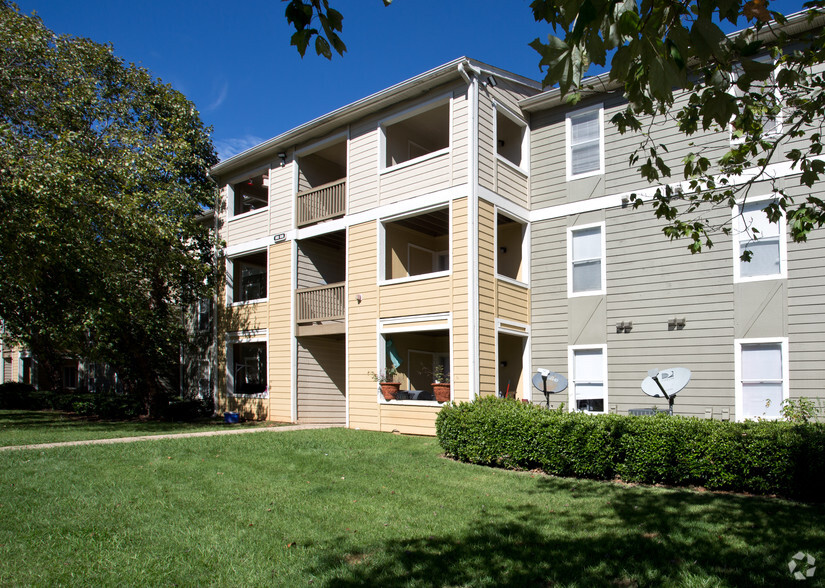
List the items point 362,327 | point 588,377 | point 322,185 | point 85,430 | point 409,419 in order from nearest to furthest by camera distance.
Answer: point 588,377 → point 409,419 → point 85,430 → point 362,327 → point 322,185

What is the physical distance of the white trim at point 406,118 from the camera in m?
14.5

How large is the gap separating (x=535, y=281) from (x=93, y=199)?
1136 cm

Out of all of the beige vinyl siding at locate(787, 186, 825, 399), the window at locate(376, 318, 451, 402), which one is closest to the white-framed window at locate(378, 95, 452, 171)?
the window at locate(376, 318, 451, 402)

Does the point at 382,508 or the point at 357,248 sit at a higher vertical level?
the point at 357,248

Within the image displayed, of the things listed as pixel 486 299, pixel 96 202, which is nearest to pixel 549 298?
pixel 486 299

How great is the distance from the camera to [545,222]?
15367 mm

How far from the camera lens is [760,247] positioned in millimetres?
12328

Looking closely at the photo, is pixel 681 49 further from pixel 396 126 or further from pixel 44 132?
pixel 44 132

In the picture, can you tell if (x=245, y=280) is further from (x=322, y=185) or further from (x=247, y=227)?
(x=322, y=185)

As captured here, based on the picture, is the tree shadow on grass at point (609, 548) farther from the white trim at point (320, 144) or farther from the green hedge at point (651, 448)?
the white trim at point (320, 144)

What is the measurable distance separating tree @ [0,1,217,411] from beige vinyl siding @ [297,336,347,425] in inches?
185

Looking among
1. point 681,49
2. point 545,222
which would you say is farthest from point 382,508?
point 545,222

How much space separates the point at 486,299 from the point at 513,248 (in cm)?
294

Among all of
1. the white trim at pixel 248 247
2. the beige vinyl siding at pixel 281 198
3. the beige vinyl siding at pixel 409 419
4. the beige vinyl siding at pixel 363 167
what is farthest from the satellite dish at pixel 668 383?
the white trim at pixel 248 247
